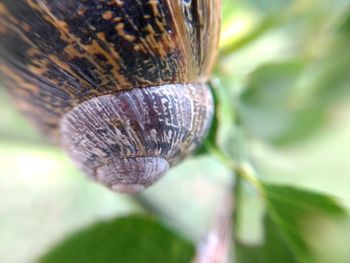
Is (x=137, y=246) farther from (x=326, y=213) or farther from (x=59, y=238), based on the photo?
(x=326, y=213)

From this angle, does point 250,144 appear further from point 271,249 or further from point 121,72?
point 121,72

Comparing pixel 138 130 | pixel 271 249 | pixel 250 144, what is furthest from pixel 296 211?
pixel 138 130

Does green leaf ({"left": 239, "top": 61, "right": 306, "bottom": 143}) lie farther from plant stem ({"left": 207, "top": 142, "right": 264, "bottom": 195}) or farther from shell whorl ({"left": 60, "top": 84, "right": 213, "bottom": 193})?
shell whorl ({"left": 60, "top": 84, "right": 213, "bottom": 193})

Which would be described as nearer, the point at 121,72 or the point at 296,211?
the point at 121,72

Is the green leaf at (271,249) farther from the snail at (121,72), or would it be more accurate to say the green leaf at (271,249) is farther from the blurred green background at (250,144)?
the snail at (121,72)

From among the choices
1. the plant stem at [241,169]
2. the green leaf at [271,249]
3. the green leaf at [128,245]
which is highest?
the plant stem at [241,169]

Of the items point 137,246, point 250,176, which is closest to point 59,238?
point 137,246

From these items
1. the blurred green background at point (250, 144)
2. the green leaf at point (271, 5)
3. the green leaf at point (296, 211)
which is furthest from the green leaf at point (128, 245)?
the green leaf at point (271, 5)

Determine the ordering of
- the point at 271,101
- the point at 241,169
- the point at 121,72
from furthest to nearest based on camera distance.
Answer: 1. the point at 271,101
2. the point at 241,169
3. the point at 121,72
